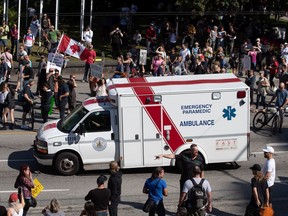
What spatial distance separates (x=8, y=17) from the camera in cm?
3747

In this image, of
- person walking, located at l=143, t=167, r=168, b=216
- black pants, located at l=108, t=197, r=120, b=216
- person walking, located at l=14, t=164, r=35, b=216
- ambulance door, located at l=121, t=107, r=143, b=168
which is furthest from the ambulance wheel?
person walking, located at l=143, t=167, r=168, b=216

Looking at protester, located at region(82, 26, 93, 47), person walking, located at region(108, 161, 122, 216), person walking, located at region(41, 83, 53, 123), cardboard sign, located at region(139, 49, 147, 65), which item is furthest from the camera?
protester, located at region(82, 26, 93, 47)

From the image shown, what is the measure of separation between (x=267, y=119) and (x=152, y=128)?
6.20 meters

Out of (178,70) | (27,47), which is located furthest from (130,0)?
(178,70)

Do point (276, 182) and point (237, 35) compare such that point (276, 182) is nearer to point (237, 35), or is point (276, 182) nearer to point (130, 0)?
point (237, 35)

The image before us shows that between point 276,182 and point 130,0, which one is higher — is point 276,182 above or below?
below

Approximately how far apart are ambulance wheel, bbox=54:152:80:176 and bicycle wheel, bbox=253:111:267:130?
23.5 ft

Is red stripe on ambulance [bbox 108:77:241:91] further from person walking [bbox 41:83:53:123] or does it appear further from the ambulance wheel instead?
person walking [bbox 41:83:53:123]

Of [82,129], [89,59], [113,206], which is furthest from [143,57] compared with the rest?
[113,206]

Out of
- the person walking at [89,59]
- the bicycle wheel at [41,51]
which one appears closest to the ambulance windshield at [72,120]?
the person walking at [89,59]

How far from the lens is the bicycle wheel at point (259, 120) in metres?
25.0

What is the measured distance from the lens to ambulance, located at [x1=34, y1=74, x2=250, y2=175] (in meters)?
19.9

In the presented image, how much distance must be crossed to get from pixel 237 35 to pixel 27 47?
10089 millimetres

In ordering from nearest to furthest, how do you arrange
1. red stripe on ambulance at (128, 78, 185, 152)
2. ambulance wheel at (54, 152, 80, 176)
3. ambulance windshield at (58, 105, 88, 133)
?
red stripe on ambulance at (128, 78, 185, 152) < ambulance wheel at (54, 152, 80, 176) < ambulance windshield at (58, 105, 88, 133)
